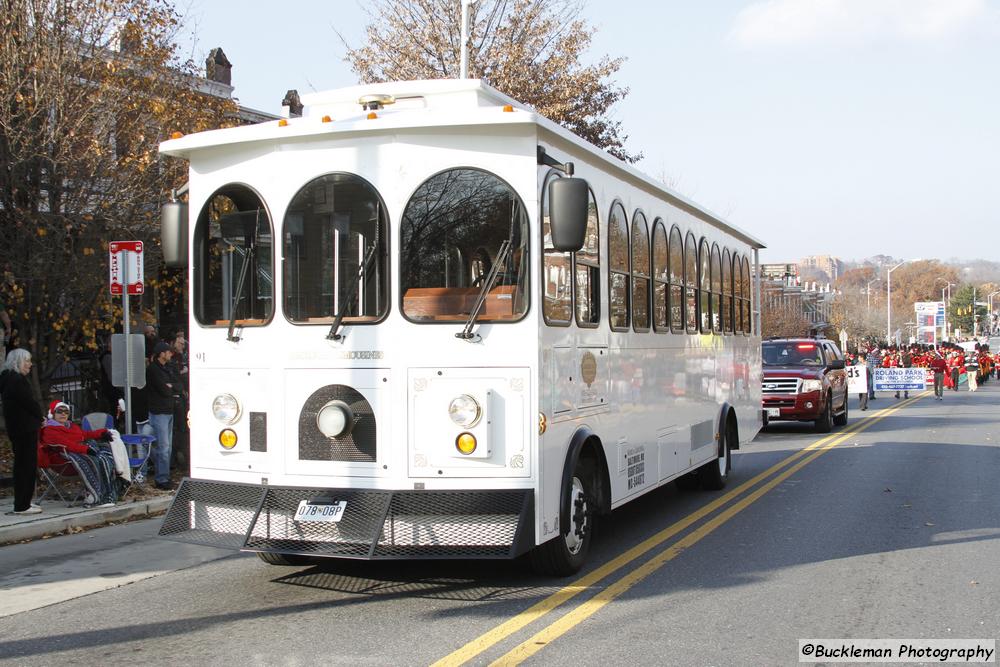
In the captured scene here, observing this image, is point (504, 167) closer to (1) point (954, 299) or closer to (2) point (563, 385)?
(2) point (563, 385)

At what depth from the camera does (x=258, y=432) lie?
6883 mm

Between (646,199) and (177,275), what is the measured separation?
10.0 metres

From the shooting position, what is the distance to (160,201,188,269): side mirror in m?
7.30

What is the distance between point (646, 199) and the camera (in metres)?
9.30

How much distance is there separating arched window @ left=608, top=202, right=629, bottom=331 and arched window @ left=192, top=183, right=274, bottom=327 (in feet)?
8.88

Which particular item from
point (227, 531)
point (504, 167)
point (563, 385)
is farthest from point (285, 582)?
point (504, 167)

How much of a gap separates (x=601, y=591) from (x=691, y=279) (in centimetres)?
479

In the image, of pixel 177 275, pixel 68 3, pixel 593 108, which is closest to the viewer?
pixel 68 3

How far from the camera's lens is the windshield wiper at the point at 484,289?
6.47 meters

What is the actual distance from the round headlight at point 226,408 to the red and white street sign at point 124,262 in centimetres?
534

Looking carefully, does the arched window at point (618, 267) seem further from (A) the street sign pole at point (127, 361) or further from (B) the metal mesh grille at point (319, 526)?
(A) the street sign pole at point (127, 361)

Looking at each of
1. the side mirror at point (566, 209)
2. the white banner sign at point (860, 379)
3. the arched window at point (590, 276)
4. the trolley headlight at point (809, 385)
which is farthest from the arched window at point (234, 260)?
the white banner sign at point (860, 379)

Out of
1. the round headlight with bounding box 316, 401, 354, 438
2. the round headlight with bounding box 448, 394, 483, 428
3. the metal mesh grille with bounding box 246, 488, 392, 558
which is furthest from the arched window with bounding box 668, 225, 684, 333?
the metal mesh grille with bounding box 246, 488, 392, 558

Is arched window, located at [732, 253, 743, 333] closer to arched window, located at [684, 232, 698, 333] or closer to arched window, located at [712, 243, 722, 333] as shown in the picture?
arched window, located at [712, 243, 722, 333]
